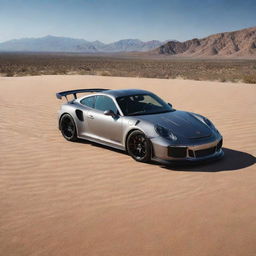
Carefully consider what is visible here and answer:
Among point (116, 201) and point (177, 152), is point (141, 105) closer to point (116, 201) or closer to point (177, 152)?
point (177, 152)

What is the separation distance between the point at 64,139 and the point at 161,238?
559 centimetres

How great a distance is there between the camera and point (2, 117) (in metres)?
12.5

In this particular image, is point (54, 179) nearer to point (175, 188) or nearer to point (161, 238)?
point (175, 188)

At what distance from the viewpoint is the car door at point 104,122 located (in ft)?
26.7

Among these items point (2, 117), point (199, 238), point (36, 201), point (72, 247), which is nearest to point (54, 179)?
point (36, 201)

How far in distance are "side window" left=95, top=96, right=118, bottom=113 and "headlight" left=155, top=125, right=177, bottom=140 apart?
121 centimetres

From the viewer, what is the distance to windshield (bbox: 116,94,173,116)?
27.1ft

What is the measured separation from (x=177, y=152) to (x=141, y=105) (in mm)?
1651

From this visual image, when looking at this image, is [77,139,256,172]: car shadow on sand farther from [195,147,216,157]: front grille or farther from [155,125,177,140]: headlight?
[155,125,177,140]: headlight

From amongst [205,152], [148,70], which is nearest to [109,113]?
[205,152]

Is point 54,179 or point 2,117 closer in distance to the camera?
point 54,179

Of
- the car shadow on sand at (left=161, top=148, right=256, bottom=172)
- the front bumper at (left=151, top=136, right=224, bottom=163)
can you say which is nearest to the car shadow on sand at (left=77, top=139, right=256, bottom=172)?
the car shadow on sand at (left=161, top=148, right=256, bottom=172)

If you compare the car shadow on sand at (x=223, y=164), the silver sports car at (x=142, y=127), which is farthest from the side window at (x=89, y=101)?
the car shadow on sand at (x=223, y=164)

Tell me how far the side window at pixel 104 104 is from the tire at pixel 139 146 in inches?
32.0
